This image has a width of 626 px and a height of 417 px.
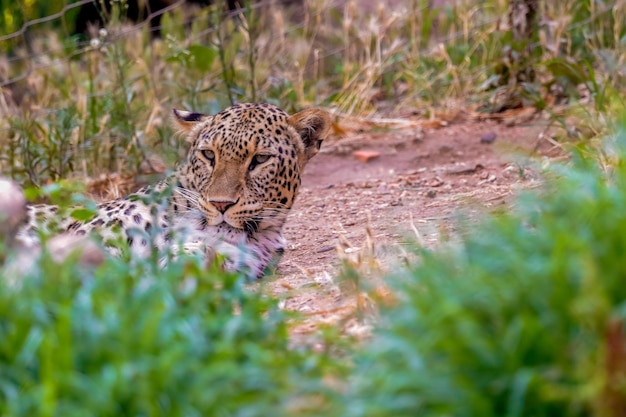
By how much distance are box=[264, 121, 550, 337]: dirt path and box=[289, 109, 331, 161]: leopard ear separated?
502mm

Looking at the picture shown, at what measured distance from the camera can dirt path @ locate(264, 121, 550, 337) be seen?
4.50 metres

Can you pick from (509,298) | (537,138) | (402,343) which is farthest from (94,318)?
(537,138)

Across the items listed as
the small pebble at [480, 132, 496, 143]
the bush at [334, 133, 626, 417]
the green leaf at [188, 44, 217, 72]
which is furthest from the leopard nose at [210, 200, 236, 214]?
the small pebble at [480, 132, 496, 143]

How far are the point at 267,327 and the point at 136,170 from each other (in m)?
4.48

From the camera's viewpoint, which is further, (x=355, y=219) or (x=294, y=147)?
(x=355, y=219)

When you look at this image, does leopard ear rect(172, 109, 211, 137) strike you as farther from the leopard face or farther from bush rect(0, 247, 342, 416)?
bush rect(0, 247, 342, 416)

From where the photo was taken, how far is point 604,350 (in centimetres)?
272

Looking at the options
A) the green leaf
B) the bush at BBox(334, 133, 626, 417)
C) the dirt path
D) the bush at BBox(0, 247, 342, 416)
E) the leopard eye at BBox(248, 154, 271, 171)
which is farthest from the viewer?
the green leaf

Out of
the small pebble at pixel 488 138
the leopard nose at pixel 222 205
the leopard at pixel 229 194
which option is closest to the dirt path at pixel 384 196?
the small pebble at pixel 488 138

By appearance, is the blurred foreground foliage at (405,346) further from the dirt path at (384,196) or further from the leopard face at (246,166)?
the leopard face at (246,166)

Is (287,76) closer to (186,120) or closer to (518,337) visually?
(186,120)

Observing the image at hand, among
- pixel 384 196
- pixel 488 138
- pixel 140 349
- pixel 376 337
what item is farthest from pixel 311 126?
pixel 140 349

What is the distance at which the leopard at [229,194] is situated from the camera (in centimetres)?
545

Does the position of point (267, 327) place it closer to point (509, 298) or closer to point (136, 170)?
point (509, 298)
